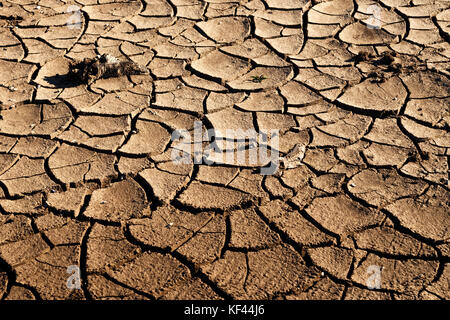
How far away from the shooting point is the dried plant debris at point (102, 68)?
425 cm

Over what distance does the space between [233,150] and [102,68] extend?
138 cm

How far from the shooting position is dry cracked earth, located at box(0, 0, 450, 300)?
279 cm

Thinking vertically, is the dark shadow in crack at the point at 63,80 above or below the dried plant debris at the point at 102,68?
below

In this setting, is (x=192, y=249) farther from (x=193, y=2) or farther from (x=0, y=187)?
(x=193, y=2)

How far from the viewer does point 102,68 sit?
4266mm

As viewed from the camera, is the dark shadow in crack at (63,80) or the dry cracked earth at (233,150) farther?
the dark shadow in crack at (63,80)

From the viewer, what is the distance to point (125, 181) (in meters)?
3.36

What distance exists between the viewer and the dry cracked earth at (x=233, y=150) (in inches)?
110

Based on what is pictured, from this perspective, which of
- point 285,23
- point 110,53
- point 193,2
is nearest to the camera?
point 110,53

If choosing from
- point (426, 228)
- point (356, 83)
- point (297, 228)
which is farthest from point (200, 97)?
point (426, 228)

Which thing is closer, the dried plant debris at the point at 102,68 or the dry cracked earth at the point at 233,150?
the dry cracked earth at the point at 233,150

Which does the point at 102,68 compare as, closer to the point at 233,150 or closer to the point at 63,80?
the point at 63,80

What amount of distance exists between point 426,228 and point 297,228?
0.69 m

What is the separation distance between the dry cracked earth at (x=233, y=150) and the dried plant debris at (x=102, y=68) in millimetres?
61
